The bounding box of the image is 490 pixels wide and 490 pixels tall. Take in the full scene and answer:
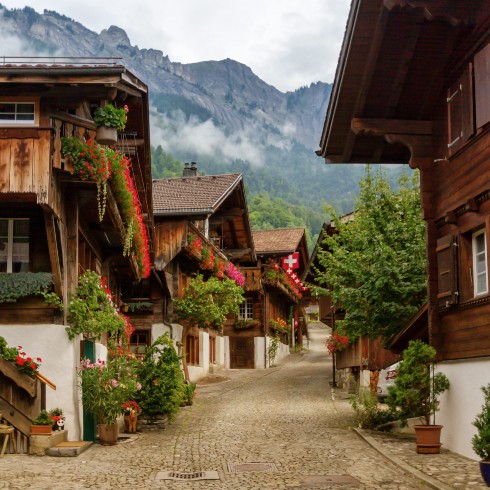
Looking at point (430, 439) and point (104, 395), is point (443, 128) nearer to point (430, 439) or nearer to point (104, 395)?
point (430, 439)

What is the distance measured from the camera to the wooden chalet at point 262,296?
1721 inches

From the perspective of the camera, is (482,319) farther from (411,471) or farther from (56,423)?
(56,423)

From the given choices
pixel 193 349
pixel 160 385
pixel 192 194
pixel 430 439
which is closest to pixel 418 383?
pixel 430 439

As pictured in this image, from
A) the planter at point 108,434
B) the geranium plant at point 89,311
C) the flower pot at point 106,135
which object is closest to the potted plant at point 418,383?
the planter at point 108,434

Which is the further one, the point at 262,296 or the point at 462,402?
the point at 262,296

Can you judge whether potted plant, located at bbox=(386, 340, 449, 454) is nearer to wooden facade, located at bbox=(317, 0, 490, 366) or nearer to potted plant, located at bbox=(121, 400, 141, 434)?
wooden facade, located at bbox=(317, 0, 490, 366)

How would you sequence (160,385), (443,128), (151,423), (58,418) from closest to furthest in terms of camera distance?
(443,128) < (58,418) < (151,423) < (160,385)

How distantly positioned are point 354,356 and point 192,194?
27.3ft

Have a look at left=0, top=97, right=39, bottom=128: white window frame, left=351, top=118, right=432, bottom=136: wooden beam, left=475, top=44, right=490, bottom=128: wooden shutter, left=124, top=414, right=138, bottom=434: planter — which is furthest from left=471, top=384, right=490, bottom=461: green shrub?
left=124, top=414, right=138, bottom=434: planter

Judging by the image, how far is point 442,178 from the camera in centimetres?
1512

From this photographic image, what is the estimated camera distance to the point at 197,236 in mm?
29594

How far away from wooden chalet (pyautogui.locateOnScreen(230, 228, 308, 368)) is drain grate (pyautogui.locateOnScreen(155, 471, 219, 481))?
29.7 metres

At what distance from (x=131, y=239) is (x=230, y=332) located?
81.9 ft

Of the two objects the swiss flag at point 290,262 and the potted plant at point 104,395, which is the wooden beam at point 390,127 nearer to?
the potted plant at point 104,395
